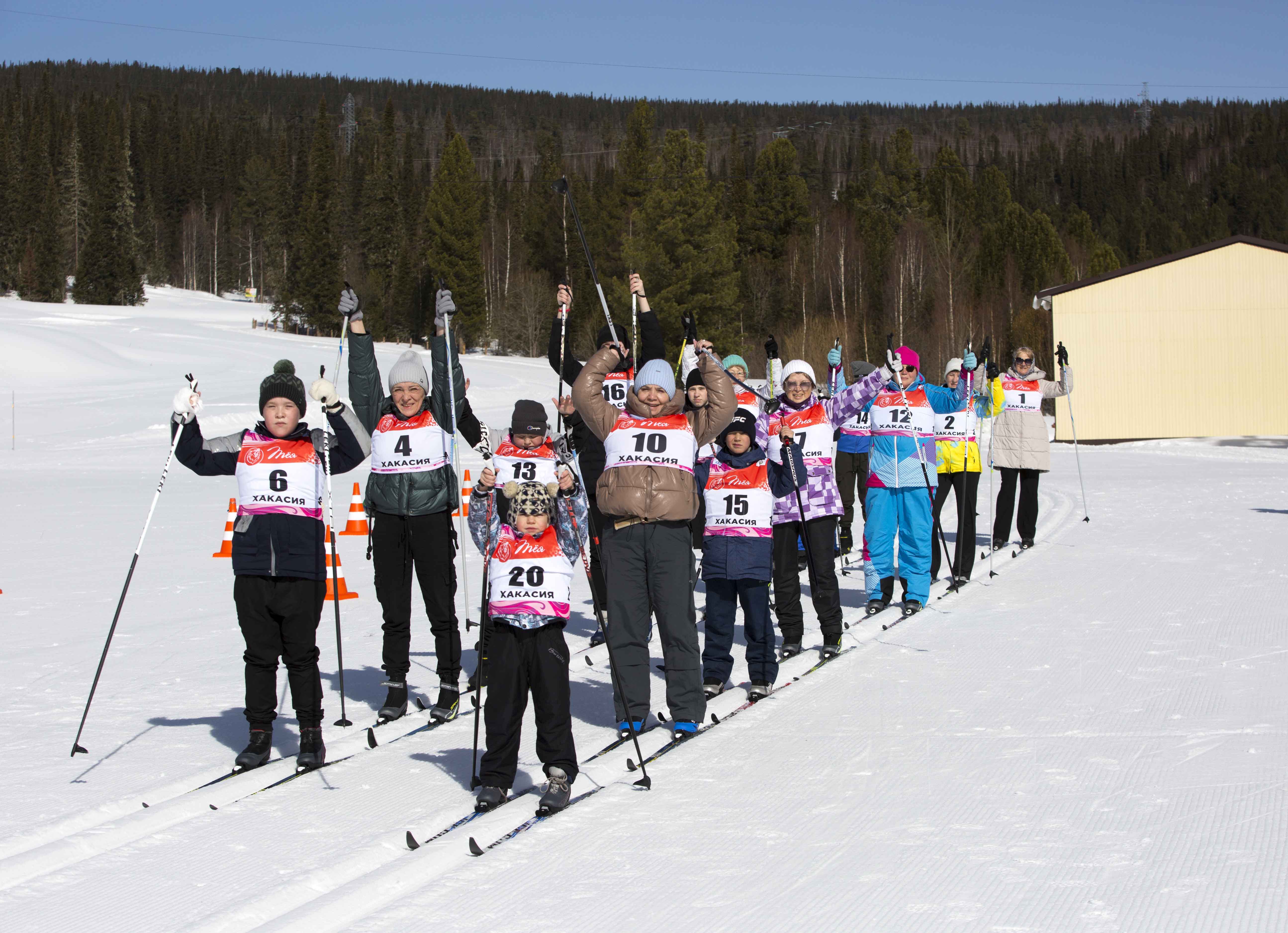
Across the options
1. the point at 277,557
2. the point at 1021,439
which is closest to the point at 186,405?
the point at 277,557

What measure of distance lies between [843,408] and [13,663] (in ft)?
18.4

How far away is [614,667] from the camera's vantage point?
555 centimetres

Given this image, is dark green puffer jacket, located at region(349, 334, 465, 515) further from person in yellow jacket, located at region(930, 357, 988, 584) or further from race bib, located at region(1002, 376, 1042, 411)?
race bib, located at region(1002, 376, 1042, 411)

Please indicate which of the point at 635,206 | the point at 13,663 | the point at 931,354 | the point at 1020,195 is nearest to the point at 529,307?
the point at 635,206

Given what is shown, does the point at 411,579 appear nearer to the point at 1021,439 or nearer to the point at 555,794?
the point at 555,794

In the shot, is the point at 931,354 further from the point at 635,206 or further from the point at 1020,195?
the point at 1020,195

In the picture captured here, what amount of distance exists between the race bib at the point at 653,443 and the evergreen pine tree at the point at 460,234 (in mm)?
62453

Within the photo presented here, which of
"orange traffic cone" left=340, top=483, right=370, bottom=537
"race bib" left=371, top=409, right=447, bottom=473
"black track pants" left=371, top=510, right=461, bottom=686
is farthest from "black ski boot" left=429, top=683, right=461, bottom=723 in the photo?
"orange traffic cone" left=340, top=483, right=370, bottom=537

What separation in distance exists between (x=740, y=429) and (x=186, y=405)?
2.97 metres

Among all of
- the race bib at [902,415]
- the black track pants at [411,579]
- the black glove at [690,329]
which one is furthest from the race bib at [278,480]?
the race bib at [902,415]

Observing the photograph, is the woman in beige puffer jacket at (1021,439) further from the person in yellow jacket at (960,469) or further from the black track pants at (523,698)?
the black track pants at (523,698)

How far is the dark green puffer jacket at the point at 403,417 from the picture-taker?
6469 millimetres

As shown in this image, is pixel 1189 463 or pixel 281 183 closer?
pixel 1189 463

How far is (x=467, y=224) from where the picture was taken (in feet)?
232
